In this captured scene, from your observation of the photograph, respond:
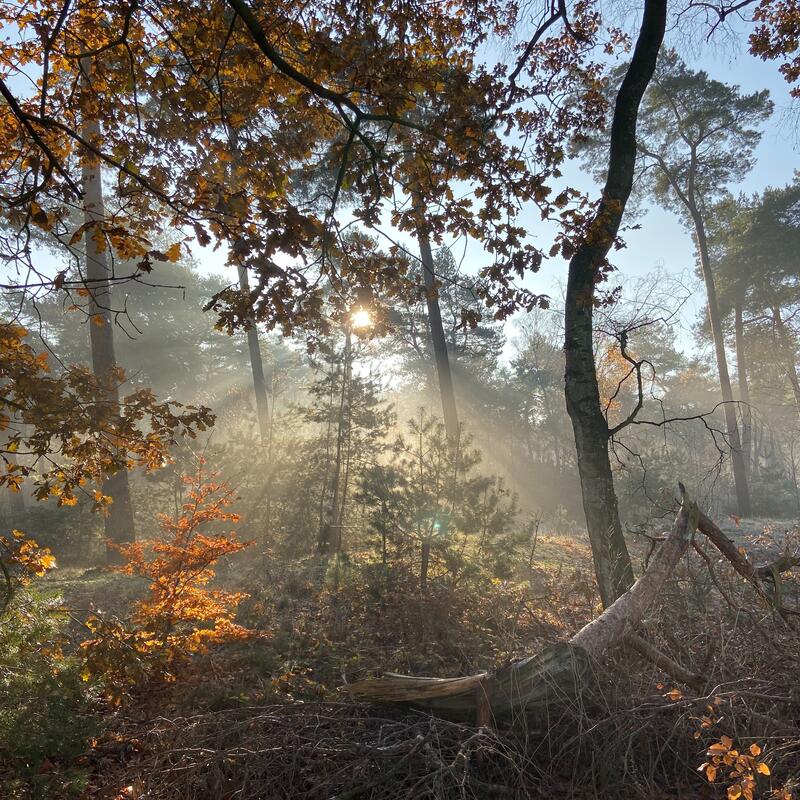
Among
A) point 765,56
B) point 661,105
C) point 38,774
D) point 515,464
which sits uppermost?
point 661,105

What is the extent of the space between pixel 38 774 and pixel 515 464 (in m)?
23.7

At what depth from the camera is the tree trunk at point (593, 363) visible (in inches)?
189

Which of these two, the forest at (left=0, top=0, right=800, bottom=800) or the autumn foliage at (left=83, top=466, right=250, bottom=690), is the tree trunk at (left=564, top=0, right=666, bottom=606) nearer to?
the forest at (left=0, top=0, right=800, bottom=800)

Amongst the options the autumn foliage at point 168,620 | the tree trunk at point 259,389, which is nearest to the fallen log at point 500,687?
the autumn foliage at point 168,620

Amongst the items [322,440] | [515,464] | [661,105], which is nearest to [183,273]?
[322,440]

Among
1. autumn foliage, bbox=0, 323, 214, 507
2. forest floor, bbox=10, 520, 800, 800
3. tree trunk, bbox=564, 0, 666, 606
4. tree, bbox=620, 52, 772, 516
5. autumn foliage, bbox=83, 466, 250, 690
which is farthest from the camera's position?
tree, bbox=620, 52, 772, 516

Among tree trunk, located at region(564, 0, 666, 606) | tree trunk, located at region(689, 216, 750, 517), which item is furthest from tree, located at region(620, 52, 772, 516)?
tree trunk, located at region(564, 0, 666, 606)

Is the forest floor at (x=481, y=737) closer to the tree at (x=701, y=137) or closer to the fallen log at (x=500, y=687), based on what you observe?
the fallen log at (x=500, y=687)

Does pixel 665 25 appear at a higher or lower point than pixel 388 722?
higher

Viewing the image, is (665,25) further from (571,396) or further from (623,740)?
(623,740)

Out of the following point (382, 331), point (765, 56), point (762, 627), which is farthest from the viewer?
point (765, 56)

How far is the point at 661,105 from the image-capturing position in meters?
16.5

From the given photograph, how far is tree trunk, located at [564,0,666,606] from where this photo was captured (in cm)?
481

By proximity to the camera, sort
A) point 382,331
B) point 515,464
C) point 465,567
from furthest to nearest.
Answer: point 515,464
point 465,567
point 382,331
